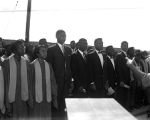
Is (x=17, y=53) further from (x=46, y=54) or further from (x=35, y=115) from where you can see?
(x=35, y=115)

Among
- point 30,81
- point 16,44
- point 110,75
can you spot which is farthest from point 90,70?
point 16,44

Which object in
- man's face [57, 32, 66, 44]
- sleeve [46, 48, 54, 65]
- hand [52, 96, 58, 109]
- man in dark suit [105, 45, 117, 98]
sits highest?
man's face [57, 32, 66, 44]

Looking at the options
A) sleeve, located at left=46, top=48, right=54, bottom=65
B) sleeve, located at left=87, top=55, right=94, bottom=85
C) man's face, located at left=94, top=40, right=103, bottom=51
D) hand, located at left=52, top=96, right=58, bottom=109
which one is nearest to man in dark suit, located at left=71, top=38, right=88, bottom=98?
sleeve, located at left=87, top=55, right=94, bottom=85

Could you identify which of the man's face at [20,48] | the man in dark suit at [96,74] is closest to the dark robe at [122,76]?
the man in dark suit at [96,74]

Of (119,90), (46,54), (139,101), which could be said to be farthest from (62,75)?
(139,101)

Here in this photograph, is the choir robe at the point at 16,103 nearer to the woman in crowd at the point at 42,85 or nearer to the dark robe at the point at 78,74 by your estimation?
the woman in crowd at the point at 42,85

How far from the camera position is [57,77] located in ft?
23.2

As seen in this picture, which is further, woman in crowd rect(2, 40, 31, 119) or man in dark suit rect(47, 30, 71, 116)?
man in dark suit rect(47, 30, 71, 116)

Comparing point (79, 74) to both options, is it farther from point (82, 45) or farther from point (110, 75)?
point (110, 75)

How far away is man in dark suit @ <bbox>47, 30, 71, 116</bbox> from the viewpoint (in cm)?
705

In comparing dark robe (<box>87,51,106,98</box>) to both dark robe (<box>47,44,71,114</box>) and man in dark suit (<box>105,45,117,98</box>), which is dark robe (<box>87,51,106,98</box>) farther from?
dark robe (<box>47,44,71,114</box>)

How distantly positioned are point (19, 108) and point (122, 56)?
3.23m

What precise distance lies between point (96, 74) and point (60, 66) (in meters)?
0.97

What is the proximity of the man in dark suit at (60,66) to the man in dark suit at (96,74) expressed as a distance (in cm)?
67
